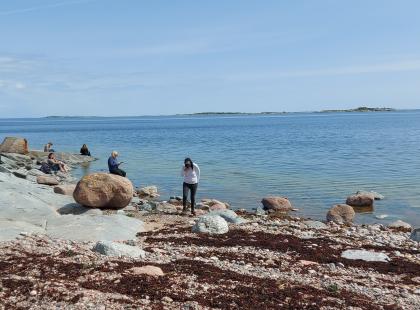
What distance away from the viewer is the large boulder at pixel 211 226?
15961mm

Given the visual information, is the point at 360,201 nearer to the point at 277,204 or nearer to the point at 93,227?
the point at 277,204

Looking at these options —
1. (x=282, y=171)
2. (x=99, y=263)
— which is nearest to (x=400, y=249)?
(x=99, y=263)

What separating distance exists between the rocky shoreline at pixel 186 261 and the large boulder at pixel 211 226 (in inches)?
1.2

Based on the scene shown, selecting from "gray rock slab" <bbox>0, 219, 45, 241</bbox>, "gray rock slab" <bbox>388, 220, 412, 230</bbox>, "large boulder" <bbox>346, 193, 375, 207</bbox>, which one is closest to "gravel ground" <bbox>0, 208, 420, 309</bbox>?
"gray rock slab" <bbox>0, 219, 45, 241</bbox>

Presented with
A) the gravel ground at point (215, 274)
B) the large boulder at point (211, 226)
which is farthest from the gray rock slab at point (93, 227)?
the large boulder at point (211, 226)

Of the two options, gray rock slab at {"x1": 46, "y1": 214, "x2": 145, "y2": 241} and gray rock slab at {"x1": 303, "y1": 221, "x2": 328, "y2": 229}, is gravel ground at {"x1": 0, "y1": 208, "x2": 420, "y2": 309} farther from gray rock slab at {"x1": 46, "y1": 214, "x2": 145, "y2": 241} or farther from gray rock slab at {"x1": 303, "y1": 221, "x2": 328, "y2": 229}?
gray rock slab at {"x1": 303, "y1": 221, "x2": 328, "y2": 229}

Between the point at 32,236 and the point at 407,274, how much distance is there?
966 cm

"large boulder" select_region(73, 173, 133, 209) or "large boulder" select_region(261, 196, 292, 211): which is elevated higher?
"large boulder" select_region(73, 173, 133, 209)

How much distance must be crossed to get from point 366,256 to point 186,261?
15.6 feet

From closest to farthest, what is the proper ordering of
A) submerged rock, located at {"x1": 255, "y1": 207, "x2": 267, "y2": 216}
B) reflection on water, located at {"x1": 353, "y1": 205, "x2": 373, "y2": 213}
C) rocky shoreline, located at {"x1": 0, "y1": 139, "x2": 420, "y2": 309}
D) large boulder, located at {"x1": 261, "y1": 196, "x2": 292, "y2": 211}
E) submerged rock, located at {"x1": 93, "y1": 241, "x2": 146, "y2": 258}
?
rocky shoreline, located at {"x1": 0, "y1": 139, "x2": 420, "y2": 309}, submerged rock, located at {"x1": 93, "y1": 241, "x2": 146, "y2": 258}, submerged rock, located at {"x1": 255, "y1": 207, "x2": 267, "y2": 216}, large boulder, located at {"x1": 261, "y1": 196, "x2": 292, "y2": 211}, reflection on water, located at {"x1": 353, "y1": 205, "x2": 373, "y2": 213}

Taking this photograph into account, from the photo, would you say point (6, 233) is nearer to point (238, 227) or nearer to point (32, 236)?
point (32, 236)

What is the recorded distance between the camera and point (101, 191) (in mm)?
18391

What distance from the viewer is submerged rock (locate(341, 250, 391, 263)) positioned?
13.4 metres

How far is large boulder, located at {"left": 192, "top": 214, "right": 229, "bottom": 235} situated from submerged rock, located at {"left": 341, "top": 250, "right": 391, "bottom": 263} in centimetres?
384
